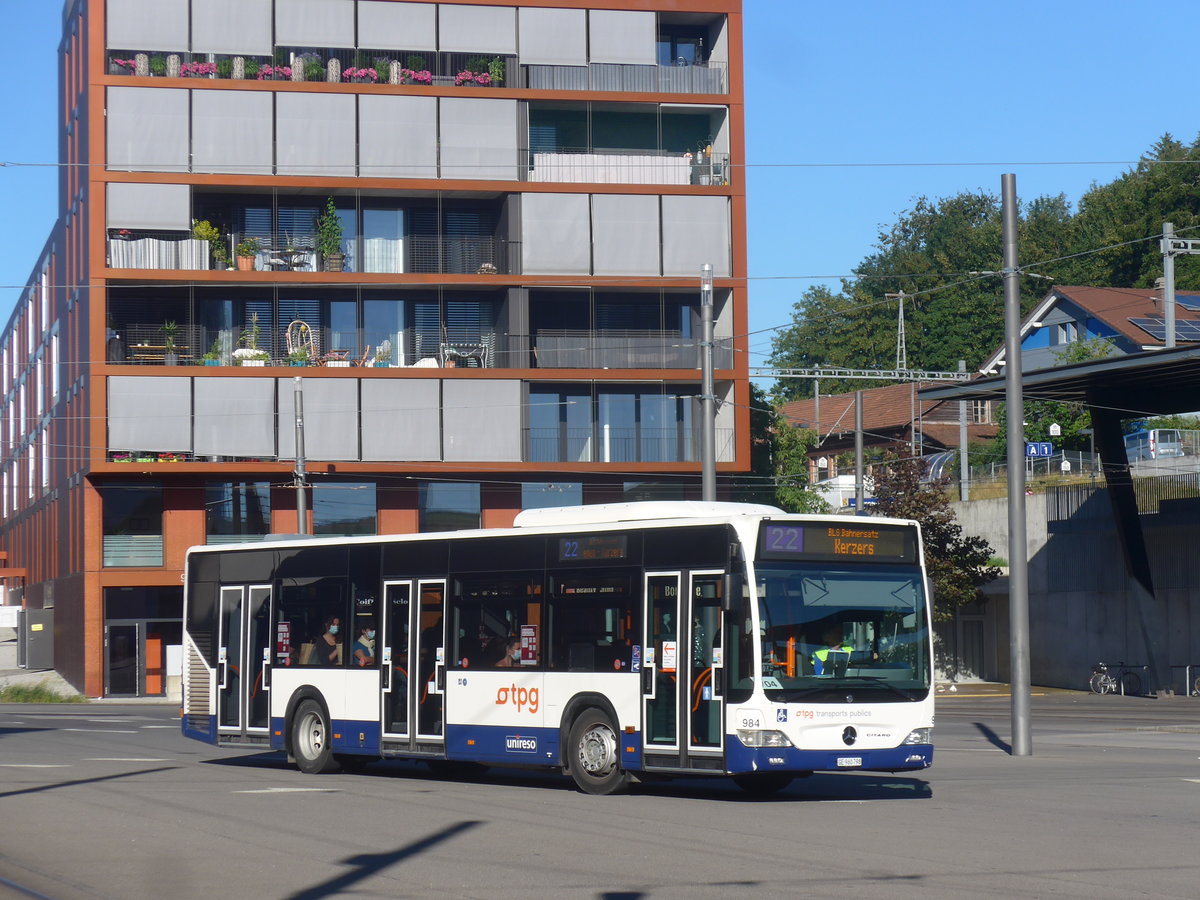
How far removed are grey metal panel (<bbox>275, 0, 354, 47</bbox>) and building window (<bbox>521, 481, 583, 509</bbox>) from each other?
1456 cm

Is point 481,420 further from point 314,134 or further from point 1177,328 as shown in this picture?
point 1177,328

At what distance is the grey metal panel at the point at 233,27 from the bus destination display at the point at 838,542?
3877cm

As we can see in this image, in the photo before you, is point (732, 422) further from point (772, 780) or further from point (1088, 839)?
point (1088, 839)

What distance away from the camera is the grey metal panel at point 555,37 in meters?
52.5

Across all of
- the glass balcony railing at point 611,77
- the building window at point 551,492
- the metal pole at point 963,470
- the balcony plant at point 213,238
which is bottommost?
the building window at point 551,492

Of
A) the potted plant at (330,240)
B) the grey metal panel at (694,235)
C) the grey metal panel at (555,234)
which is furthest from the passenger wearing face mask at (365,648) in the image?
the potted plant at (330,240)

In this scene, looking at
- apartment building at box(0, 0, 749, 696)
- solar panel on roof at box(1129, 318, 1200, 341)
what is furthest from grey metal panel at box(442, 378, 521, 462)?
solar panel on roof at box(1129, 318, 1200, 341)

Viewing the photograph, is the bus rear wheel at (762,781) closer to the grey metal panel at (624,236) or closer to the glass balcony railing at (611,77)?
the grey metal panel at (624,236)

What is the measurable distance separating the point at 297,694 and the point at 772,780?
6512 mm

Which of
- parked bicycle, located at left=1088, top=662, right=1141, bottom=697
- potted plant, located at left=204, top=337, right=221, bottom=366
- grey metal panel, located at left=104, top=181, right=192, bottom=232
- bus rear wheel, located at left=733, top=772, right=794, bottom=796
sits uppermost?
grey metal panel, located at left=104, top=181, right=192, bottom=232

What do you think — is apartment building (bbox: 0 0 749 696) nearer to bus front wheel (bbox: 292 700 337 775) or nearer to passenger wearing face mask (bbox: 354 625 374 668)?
bus front wheel (bbox: 292 700 337 775)

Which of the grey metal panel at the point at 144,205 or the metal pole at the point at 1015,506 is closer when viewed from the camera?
the metal pole at the point at 1015,506

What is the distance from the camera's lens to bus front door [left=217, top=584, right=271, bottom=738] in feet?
Result: 70.7

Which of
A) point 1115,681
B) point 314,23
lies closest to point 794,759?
point 1115,681
